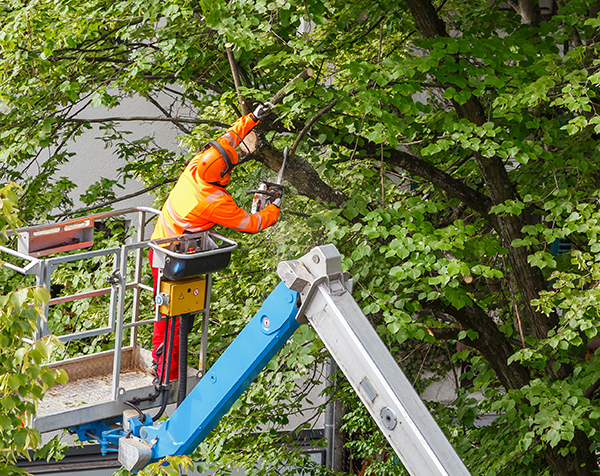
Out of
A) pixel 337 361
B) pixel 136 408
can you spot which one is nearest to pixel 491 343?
pixel 136 408

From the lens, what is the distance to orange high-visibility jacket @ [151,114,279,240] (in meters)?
5.00

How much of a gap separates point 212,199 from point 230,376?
142cm

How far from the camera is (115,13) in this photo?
5.92 m

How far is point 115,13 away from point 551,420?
5.04 metres

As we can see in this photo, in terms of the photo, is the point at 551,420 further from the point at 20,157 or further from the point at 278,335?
the point at 20,157

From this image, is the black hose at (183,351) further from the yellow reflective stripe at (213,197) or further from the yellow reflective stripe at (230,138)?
the yellow reflective stripe at (230,138)

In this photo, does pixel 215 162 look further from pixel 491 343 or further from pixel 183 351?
pixel 491 343

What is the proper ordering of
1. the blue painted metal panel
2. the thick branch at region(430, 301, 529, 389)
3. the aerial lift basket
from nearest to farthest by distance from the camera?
the blue painted metal panel → the aerial lift basket → the thick branch at region(430, 301, 529, 389)

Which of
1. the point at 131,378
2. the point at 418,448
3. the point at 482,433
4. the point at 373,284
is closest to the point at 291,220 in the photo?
the point at 373,284

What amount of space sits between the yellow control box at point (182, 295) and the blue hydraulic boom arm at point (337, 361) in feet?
2.33

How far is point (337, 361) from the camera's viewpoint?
328 centimetres

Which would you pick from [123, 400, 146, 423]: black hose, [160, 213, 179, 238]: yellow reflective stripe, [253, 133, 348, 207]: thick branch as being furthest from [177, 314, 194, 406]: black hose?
[253, 133, 348, 207]: thick branch

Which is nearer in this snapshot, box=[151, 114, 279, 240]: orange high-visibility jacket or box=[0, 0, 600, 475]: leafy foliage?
box=[151, 114, 279, 240]: orange high-visibility jacket

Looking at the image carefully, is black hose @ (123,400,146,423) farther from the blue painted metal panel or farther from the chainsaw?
Answer: the chainsaw
